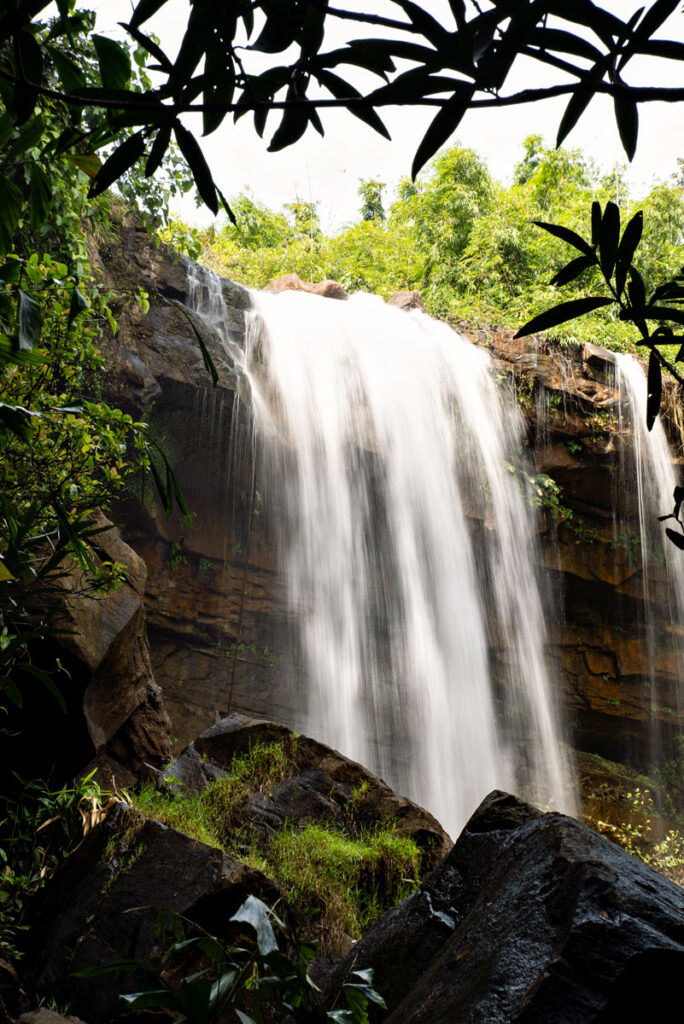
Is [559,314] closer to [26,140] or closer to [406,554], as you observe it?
[26,140]

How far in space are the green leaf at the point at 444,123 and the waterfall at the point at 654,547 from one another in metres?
10.6

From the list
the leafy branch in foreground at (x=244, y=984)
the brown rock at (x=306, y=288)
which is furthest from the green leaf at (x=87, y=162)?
the brown rock at (x=306, y=288)

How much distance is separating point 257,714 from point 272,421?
4155mm

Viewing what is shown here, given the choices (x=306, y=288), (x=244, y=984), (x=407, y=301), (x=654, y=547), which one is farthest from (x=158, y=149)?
(x=306, y=288)

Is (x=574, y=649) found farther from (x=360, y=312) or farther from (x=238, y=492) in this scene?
(x=360, y=312)

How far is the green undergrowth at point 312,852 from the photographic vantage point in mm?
3814

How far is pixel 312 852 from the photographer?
4.21 metres

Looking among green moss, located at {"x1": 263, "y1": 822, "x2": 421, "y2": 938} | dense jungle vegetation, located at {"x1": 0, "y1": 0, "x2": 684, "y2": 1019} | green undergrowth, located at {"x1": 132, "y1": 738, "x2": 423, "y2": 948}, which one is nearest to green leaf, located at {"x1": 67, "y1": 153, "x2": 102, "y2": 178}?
dense jungle vegetation, located at {"x1": 0, "y1": 0, "x2": 684, "y2": 1019}

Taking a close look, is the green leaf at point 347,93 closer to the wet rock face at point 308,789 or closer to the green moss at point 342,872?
the green moss at point 342,872

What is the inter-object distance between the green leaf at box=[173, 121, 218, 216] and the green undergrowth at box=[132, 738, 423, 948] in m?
3.58

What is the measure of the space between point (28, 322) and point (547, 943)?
1.54 m

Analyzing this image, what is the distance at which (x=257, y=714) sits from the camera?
919 centimetres

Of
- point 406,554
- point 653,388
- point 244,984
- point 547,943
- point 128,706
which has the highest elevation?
point 653,388

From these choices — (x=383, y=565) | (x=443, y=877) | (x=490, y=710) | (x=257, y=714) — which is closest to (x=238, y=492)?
(x=383, y=565)
